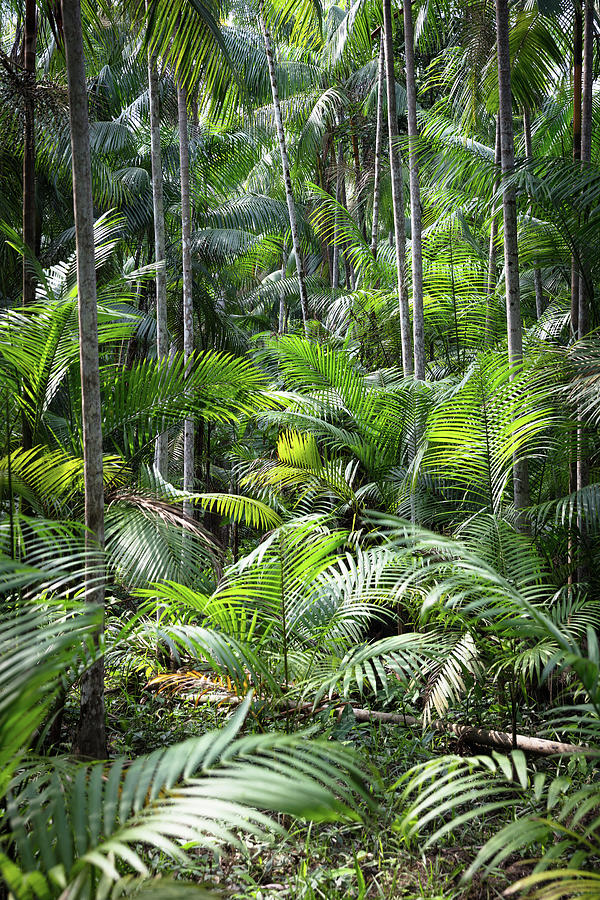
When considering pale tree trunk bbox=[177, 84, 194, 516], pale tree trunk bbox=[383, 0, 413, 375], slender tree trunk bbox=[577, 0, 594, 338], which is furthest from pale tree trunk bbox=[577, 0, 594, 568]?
pale tree trunk bbox=[177, 84, 194, 516]

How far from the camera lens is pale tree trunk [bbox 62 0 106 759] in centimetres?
245

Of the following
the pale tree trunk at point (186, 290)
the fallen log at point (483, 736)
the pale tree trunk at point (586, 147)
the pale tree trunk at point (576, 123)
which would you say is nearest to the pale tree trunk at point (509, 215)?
the pale tree trunk at point (586, 147)

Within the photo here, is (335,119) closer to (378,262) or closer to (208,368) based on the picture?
(378,262)

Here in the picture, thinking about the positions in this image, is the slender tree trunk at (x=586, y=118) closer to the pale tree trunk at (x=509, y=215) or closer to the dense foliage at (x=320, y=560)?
the dense foliage at (x=320, y=560)

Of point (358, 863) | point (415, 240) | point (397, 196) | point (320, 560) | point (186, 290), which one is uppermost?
point (397, 196)

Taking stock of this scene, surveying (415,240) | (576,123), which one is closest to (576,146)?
(576,123)

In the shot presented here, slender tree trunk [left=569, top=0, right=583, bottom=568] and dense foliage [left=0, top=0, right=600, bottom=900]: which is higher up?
slender tree trunk [left=569, top=0, right=583, bottom=568]

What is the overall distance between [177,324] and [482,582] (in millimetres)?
6494

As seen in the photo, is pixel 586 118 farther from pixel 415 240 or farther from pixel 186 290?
pixel 186 290

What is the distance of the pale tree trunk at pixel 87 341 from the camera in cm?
245

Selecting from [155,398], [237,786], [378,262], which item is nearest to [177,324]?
[378,262]

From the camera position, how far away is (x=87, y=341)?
8.29 ft

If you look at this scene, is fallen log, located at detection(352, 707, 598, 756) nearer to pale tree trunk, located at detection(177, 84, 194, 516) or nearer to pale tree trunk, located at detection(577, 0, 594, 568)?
pale tree trunk, located at detection(577, 0, 594, 568)

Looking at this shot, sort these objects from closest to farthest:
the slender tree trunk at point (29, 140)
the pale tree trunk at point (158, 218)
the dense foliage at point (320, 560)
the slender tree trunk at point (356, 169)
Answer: the dense foliage at point (320, 560) < the slender tree trunk at point (29, 140) < the pale tree trunk at point (158, 218) < the slender tree trunk at point (356, 169)
